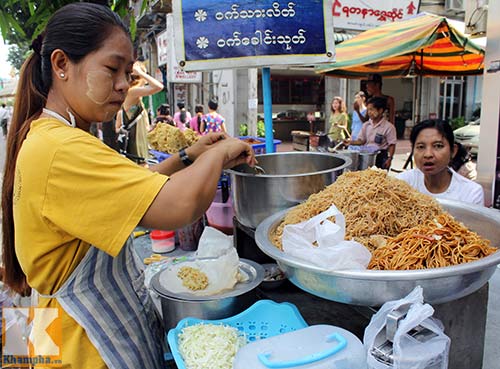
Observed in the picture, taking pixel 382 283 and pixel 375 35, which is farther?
pixel 375 35

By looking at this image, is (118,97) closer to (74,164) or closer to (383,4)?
(74,164)

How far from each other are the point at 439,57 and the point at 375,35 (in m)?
1.88

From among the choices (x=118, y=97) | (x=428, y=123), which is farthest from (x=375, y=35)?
(x=118, y=97)

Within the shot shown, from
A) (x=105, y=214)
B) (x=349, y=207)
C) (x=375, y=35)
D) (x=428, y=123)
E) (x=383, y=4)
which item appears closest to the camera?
(x=105, y=214)

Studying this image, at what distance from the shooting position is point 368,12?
11328mm

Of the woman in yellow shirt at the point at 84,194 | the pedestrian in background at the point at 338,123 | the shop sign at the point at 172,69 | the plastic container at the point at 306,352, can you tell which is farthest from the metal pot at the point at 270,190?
the pedestrian in background at the point at 338,123

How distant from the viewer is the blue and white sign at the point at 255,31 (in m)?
2.25

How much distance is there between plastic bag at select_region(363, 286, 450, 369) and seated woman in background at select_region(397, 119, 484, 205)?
1.84m

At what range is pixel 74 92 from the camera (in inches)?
51.8

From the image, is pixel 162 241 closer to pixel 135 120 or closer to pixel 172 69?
pixel 135 120

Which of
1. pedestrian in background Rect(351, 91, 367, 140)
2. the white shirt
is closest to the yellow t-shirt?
the white shirt

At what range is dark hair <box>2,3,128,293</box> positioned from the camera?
1257mm

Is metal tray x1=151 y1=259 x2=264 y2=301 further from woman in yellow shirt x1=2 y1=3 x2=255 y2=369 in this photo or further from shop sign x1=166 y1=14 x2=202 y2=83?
shop sign x1=166 y1=14 x2=202 y2=83

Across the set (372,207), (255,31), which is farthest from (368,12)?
(372,207)
